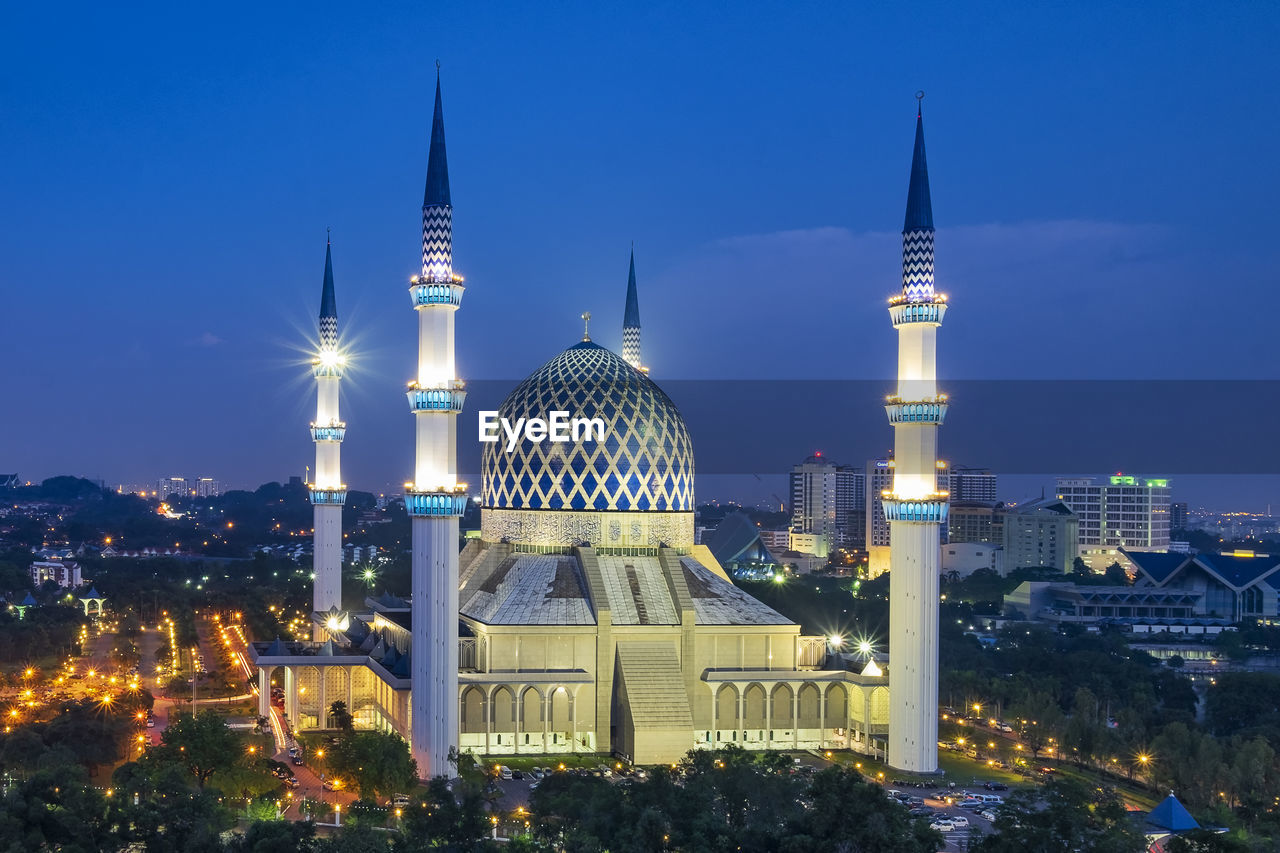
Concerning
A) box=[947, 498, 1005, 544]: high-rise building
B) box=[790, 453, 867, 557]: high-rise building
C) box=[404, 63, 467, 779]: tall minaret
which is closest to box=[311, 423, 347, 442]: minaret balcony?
box=[404, 63, 467, 779]: tall minaret

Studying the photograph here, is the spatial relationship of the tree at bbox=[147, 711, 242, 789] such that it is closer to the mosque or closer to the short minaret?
the mosque

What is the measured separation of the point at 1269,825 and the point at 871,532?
388ft

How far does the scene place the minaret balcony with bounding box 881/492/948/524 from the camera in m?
37.2

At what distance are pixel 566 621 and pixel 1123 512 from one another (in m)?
110

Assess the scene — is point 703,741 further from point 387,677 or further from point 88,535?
point 88,535

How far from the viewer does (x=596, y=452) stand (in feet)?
149

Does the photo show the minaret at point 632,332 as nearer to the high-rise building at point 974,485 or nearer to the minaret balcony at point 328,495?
the minaret balcony at point 328,495

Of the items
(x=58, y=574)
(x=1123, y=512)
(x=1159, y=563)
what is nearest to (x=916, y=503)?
(x=1159, y=563)

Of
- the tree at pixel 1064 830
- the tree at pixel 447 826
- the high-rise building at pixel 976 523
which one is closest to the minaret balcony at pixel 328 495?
the tree at pixel 447 826

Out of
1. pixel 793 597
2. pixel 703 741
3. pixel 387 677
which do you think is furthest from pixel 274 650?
pixel 793 597

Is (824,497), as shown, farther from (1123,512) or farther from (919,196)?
(919,196)

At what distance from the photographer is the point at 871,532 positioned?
145625 mm

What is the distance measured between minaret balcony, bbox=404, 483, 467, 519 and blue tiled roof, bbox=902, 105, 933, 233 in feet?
46.6

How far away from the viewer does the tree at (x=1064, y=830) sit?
2358 centimetres
